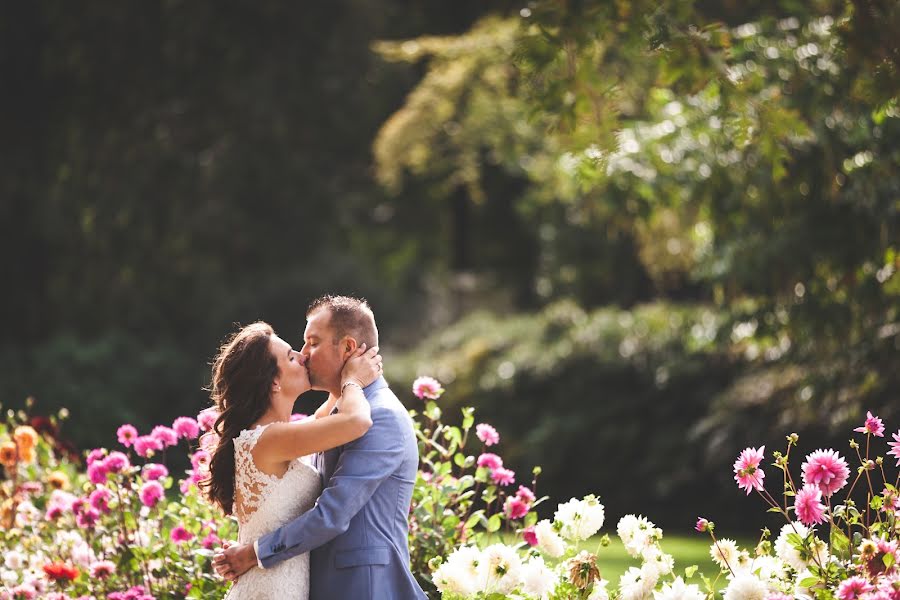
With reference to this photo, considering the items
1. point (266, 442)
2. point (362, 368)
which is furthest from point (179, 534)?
point (362, 368)

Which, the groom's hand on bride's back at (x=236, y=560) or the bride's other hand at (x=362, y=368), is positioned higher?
the bride's other hand at (x=362, y=368)

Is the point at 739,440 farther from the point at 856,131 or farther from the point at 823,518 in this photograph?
the point at 823,518

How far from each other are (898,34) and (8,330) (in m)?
17.2

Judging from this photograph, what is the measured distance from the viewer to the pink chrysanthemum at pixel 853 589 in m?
3.13

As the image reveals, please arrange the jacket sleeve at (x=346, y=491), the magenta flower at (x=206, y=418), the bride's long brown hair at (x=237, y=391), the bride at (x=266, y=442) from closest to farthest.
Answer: the jacket sleeve at (x=346, y=491)
the bride at (x=266, y=442)
the bride's long brown hair at (x=237, y=391)
the magenta flower at (x=206, y=418)

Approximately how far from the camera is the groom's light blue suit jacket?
3.39 metres

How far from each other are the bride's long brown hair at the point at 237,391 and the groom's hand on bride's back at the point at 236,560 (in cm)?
23

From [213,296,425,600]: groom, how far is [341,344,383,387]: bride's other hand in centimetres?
3

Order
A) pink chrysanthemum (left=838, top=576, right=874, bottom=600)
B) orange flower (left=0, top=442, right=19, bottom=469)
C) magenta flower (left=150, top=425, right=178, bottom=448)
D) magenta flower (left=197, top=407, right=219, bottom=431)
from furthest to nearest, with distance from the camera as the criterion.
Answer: orange flower (left=0, top=442, right=19, bottom=469) < magenta flower (left=150, top=425, right=178, bottom=448) < magenta flower (left=197, top=407, right=219, bottom=431) < pink chrysanthemum (left=838, top=576, right=874, bottom=600)

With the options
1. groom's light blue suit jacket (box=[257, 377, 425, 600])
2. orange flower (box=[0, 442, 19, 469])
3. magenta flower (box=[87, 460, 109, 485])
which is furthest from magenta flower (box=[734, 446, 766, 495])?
orange flower (box=[0, 442, 19, 469])

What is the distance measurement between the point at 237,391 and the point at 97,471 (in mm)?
1521

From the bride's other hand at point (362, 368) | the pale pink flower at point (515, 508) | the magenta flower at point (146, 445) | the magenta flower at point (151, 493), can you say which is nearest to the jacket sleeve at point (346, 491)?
the bride's other hand at point (362, 368)

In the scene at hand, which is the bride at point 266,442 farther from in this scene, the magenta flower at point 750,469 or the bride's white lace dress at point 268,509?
the magenta flower at point 750,469

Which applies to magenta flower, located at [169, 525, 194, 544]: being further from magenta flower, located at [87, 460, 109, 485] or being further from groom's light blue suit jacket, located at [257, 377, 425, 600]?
groom's light blue suit jacket, located at [257, 377, 425, 600]
